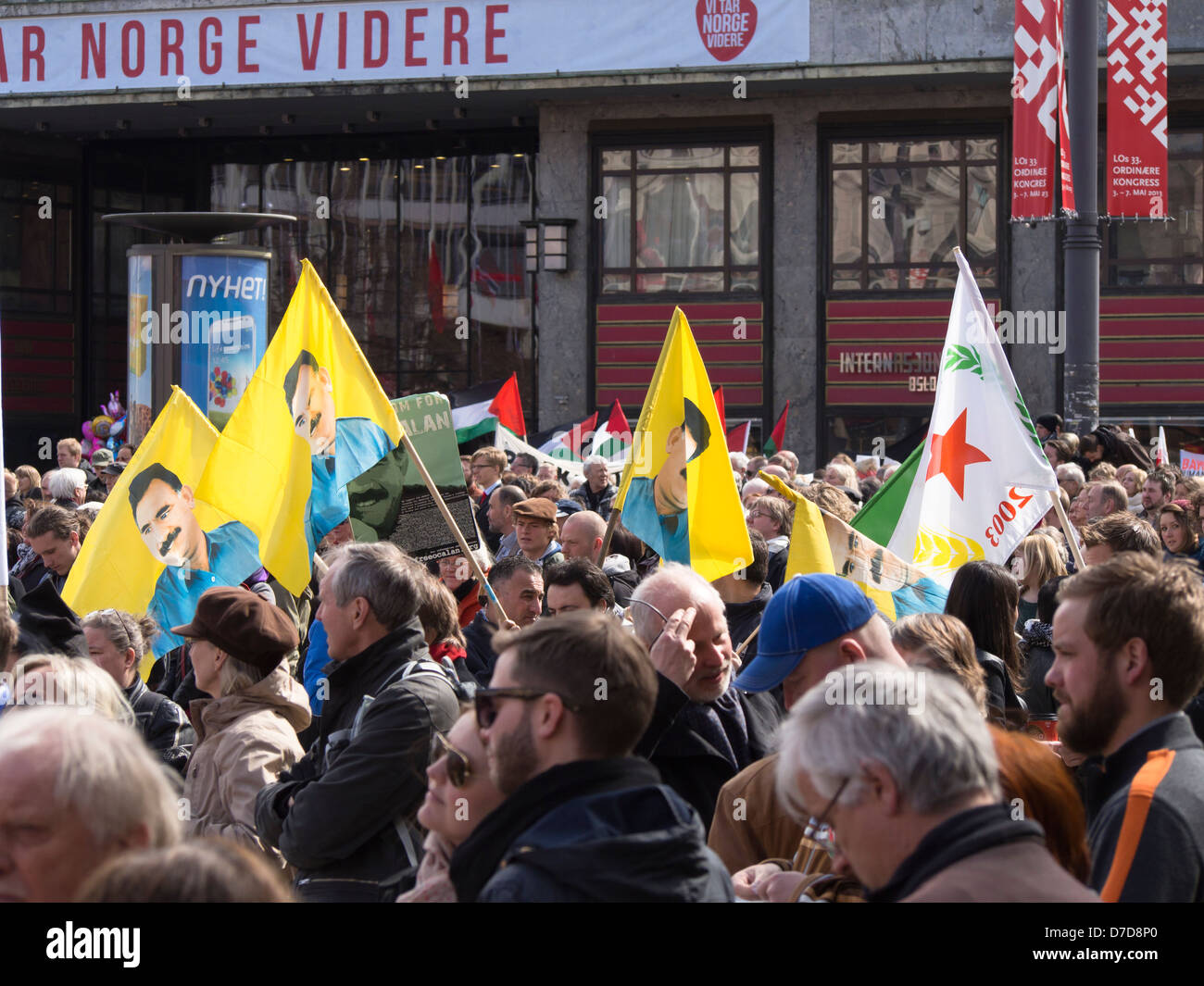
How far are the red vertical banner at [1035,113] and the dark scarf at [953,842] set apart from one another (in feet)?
37.5

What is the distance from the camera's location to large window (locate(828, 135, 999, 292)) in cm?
2070

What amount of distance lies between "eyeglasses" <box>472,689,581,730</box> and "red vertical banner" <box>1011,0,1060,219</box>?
1126 cm

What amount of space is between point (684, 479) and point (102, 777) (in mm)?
4805

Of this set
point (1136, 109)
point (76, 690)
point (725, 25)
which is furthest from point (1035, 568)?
point (725, 25)

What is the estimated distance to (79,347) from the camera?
27.0 metres

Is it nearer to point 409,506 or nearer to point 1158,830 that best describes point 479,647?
point 409,506

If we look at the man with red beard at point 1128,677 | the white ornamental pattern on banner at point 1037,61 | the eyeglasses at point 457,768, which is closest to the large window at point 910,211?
the white ornamental pattern on banner at point 1037,61

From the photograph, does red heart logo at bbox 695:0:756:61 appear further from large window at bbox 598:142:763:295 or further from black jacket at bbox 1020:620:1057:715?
black jacket at bbox 1020:620:1057:715

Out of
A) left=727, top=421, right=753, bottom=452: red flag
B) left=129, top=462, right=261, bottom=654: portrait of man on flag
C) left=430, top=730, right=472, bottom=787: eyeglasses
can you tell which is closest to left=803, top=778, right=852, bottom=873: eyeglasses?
left=430, top=730, right=472, bottom=787: eyeglasses

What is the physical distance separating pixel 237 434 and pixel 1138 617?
179 inches

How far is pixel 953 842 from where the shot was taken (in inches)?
88.4

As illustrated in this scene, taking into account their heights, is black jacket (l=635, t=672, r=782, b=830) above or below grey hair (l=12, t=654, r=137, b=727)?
below

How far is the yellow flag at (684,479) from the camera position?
664 centimetres

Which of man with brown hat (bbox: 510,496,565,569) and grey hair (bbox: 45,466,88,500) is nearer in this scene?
man with brown hat (bbox: 510,496,565,569)
